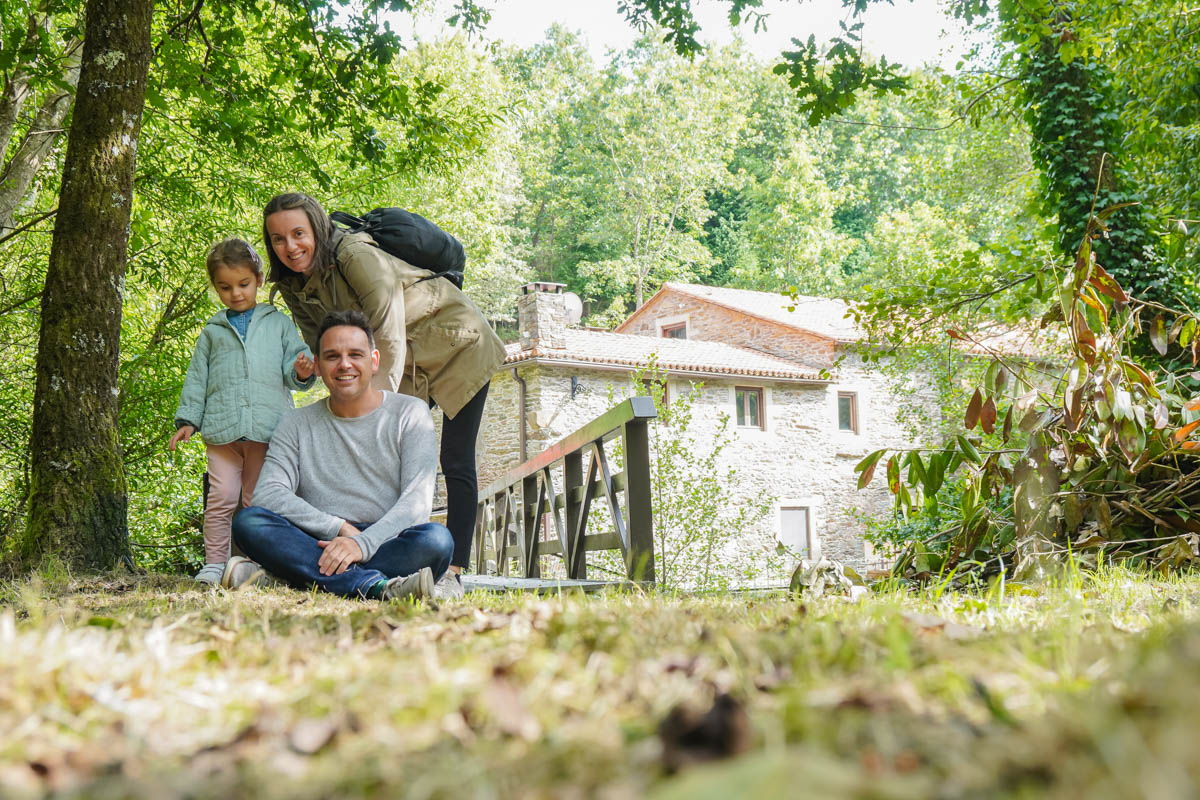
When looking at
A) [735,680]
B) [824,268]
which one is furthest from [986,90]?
[824,268]

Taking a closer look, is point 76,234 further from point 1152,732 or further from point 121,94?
point 1152,732

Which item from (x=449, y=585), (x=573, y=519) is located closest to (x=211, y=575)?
(x=449, y=585)

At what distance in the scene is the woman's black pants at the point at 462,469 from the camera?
4.04 m

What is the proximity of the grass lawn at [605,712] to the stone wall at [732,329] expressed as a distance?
23.1m

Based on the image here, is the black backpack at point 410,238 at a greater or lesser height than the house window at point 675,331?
lesser

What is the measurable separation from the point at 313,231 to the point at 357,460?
81cm

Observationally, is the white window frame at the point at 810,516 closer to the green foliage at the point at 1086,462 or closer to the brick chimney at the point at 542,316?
the brick chimney at the point at 542,316

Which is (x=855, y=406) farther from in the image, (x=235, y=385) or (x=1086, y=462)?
(x=235, y=385)

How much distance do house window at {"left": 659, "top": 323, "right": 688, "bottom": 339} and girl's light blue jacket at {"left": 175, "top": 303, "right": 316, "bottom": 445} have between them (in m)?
24.5

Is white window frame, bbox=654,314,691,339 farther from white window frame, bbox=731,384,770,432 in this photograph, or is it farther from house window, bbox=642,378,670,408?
house window, bbox=642,378,670,408

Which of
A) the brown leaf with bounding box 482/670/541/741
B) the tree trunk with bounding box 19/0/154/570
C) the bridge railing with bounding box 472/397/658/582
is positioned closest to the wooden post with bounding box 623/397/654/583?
the bridge railing with bounding box 472/397/658/582

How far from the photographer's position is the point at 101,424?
13.3 feet

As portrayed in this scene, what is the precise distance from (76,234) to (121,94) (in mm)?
646

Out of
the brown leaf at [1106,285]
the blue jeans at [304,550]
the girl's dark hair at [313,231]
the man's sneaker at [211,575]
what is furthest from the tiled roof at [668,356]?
the blue jeans at [304,550]
